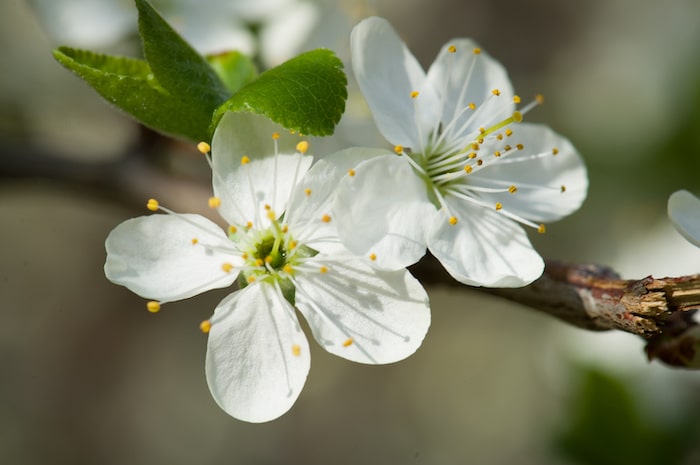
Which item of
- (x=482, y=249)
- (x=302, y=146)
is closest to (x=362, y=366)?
(x=482, y=249)

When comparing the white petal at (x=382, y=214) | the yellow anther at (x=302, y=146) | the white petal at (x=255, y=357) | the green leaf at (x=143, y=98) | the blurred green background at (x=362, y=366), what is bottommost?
the blurred green background at (x=362, y=366)

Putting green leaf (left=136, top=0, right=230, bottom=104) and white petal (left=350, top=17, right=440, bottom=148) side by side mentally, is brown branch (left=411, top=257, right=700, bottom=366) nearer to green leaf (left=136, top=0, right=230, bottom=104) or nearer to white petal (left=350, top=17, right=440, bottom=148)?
white petal (left=350, top=17, right=440, bottom=148)

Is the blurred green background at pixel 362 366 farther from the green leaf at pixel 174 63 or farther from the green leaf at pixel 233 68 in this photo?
the green leaf at pixel 174 63

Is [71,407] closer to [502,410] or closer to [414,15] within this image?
[502,410]

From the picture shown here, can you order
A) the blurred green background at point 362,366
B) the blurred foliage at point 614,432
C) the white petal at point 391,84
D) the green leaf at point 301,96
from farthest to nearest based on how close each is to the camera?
the blurred green background at point 362,366
the blurred foliage at point 614,432
the white petal at point 391,84
the green leaf at point 301,96

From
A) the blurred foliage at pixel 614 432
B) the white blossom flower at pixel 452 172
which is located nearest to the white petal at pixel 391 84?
the white blossom flower at pixel 452 172

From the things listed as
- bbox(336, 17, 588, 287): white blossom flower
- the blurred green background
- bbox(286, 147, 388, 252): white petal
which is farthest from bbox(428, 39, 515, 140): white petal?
the blurred green background

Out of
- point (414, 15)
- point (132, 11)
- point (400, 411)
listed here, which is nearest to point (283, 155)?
point (132, 11)
